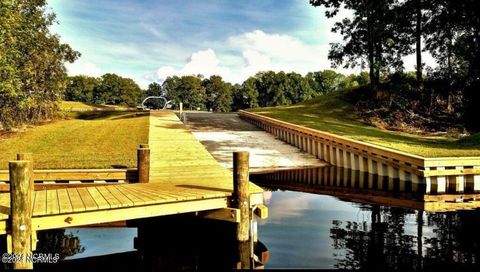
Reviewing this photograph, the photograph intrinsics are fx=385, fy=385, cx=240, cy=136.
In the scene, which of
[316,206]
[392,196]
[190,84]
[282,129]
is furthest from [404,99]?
[190,84]

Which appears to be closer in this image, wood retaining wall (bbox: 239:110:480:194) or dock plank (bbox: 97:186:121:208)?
dock plank (bbox: 97:186:121:208)

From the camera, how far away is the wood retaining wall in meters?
13.1

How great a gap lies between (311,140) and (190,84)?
9861 cm

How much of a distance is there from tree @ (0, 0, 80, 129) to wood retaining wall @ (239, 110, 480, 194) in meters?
14.3

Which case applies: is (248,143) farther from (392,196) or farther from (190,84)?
(190,84)

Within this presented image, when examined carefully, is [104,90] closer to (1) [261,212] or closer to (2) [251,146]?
(2) [251,146]

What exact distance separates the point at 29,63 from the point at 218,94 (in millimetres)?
96908

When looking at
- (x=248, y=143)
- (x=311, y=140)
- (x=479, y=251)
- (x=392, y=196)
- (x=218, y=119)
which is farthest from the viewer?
(x=218, y=119)

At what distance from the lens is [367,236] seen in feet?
29.0

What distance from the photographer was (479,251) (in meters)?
7.81

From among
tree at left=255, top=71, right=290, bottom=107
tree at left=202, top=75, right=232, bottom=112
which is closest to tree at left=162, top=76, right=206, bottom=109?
tree at left=202, top=75, right=232, bottom=112

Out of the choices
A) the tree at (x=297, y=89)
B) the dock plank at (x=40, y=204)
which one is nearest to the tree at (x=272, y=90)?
the tree at (x=297, y=89)

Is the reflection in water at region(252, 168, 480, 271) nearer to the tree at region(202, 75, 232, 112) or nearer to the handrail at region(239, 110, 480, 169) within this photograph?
the handrail at region(239, 110, 480, 169)

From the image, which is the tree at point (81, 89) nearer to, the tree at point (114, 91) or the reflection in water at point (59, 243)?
the tree at point (114, 91)
